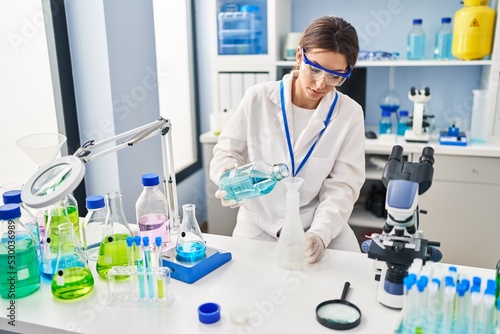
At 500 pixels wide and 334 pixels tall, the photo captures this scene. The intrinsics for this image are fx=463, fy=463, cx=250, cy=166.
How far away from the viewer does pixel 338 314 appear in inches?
42.8

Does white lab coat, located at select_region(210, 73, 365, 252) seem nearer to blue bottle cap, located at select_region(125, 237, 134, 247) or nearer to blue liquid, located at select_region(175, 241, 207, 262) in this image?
blue liquid, located at select_region(175, 241, 207, 262)

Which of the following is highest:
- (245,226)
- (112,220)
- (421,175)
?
(421,175)

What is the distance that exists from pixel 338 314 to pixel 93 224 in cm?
72

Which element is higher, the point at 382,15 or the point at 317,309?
the point at 382,15

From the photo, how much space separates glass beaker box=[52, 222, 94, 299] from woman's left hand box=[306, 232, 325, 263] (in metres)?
0.61

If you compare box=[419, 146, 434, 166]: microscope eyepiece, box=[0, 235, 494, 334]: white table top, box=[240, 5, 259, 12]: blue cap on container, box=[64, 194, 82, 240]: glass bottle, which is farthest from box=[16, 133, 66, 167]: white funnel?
box=[240, 5, 259, 12]: blue cap on container

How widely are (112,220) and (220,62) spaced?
6.19ft

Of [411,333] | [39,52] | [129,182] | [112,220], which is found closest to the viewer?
[411,333]

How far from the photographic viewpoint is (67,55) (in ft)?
7.07

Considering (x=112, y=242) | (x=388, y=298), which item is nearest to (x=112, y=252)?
(x=112, y=242)

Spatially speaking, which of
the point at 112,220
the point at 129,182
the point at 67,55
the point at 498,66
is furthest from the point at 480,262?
the point at 67,55

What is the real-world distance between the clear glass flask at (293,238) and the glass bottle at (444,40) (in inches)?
71.7

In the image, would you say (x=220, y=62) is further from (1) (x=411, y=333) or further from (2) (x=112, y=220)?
(1) (x=411, y=333)

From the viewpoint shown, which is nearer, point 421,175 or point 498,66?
point 421,175
